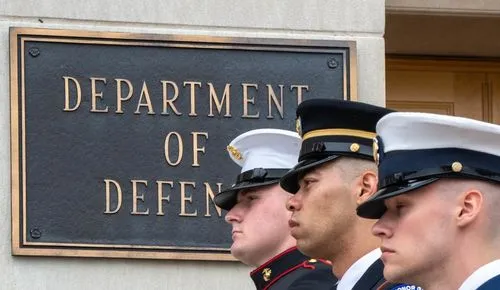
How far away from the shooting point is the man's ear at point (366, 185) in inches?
250

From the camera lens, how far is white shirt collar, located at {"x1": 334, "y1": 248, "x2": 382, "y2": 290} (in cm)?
620

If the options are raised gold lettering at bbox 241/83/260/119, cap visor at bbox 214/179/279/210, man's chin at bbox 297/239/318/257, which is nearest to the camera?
man's chin at bbox 297/239/318/257

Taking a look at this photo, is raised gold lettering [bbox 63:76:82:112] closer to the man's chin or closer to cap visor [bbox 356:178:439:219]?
the man's chin

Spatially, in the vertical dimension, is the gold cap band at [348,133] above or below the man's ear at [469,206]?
above

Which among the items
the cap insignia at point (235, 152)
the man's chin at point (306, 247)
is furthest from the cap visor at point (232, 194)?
the man's chin at point (306, 247)

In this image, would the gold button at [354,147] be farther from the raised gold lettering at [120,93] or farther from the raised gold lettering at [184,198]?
the raised gold lettering at [120,93]

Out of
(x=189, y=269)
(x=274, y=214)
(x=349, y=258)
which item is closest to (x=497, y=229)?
(x=349, y=258)

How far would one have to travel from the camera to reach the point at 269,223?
7258 millimetres

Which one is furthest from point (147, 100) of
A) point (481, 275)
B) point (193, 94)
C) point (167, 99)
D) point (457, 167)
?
point (481, 275)

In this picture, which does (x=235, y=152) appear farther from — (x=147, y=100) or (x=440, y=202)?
(x=440, y=202)

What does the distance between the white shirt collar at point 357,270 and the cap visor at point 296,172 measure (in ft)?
1.18

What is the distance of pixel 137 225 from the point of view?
883cm

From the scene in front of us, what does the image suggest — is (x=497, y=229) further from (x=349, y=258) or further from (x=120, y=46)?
(x=120, y=46)

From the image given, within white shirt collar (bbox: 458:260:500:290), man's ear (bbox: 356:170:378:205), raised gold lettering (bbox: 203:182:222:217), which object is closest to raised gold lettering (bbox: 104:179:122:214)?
raised gold lettering (bbox: 203:182:222:217)
